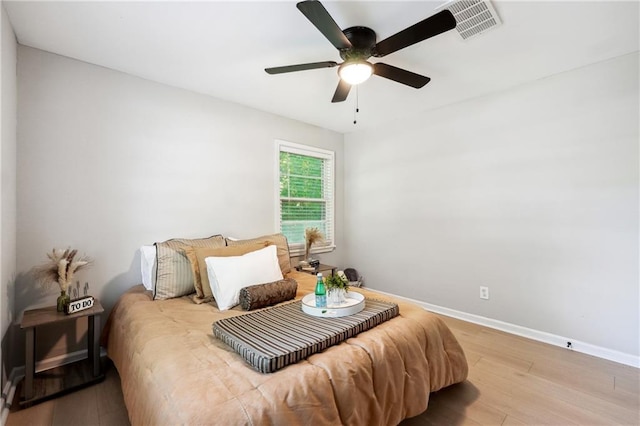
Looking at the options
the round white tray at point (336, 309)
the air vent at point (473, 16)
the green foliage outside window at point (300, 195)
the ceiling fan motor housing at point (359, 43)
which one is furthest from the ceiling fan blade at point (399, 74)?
the green foliage outside window at point (300, 195)

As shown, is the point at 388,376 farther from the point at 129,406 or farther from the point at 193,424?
the point at 129,406

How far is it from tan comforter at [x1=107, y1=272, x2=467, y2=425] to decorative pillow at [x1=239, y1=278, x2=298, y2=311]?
0.40ft

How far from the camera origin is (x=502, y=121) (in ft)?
Answer: 9.75

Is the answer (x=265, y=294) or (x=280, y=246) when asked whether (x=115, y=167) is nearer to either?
(x=280, y=246)

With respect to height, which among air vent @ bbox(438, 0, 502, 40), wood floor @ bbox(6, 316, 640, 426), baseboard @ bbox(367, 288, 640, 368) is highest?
air vent @ bbox(438, 0, 502, 40)

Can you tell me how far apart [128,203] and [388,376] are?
2.46m

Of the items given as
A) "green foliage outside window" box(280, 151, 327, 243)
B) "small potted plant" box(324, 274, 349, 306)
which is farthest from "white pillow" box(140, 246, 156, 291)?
"green foliage outside window" box(280, 151, 327, 243)

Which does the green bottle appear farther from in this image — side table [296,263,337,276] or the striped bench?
side table [296,263,337,276]

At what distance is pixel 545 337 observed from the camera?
8.91ft

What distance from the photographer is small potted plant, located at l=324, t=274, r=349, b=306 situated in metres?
1.90

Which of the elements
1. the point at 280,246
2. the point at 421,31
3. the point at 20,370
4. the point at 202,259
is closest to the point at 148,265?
the point at 202,259

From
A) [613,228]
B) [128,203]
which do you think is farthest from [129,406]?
[613,228]

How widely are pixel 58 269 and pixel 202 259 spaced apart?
941 mm

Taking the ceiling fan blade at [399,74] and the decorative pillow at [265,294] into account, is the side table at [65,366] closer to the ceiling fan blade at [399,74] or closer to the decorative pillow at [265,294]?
the decorative pillow at [265,294]
